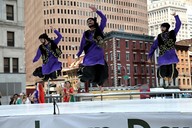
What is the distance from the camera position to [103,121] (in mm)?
2576

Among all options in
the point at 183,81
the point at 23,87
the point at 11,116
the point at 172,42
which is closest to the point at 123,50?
the point at 183,81

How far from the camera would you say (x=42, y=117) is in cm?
267

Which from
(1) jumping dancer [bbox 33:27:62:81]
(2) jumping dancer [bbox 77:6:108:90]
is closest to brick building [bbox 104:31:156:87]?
(1) jumping dancer [bbox 33:27:62:81]

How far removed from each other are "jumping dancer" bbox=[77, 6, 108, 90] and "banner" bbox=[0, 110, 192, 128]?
5.20 metres

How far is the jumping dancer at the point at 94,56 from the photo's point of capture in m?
7.95

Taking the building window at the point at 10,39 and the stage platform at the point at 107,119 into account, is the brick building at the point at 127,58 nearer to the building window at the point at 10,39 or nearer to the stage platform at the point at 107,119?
the building window at the point at 10,39

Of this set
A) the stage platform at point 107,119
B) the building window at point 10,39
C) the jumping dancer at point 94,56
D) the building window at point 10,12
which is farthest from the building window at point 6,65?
the stage platform at point 107,119

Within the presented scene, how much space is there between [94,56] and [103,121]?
5.44 meters

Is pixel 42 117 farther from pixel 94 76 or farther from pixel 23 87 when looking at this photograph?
pixel 23 87

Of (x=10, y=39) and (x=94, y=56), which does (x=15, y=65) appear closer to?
(x=10, y=39)

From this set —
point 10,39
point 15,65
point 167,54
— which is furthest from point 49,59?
point 10,39

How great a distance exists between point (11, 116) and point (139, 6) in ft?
495

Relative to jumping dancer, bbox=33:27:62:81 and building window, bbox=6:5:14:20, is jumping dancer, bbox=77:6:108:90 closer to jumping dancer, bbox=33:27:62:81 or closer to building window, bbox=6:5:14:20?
jumping dancer, bbox=33:27:62:81

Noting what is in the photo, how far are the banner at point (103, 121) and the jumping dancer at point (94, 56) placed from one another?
5.20m
